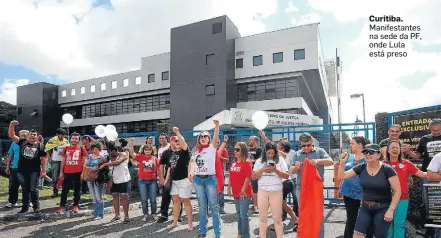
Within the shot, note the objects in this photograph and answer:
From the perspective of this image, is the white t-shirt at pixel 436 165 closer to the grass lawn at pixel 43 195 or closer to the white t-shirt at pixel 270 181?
the white t-shirt at pixel 270 181

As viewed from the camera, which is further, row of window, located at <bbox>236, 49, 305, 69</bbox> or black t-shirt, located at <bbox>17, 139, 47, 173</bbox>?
row of window, located at <bbox>236, 49, 305, 69</bbox>

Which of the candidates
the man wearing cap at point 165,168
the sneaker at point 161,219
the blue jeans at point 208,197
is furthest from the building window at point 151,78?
the blue jeans at point 208,197

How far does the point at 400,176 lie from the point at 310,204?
1338 millimetres

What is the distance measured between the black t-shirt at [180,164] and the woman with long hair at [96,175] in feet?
6.73

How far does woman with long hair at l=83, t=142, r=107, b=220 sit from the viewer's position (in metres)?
7.71

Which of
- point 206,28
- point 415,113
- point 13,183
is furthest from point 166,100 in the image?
point 415,113

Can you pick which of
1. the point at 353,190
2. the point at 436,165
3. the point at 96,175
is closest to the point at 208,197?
the point at 353,190

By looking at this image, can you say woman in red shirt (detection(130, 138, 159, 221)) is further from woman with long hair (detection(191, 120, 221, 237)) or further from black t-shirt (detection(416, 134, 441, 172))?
black t-shirt (detection(416, 134, 441, 172))

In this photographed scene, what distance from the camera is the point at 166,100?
134ft

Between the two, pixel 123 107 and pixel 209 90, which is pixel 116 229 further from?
pixel 123 107

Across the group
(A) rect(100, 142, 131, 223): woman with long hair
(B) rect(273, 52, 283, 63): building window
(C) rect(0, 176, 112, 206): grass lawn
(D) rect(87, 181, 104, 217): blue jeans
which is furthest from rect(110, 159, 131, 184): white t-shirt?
(B) rect(273, 52, 283, 63): building window

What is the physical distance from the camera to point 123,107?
4684 centimetres

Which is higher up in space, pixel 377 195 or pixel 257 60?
pixel 257 60

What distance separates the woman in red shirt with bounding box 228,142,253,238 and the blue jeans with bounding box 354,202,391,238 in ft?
5.95
